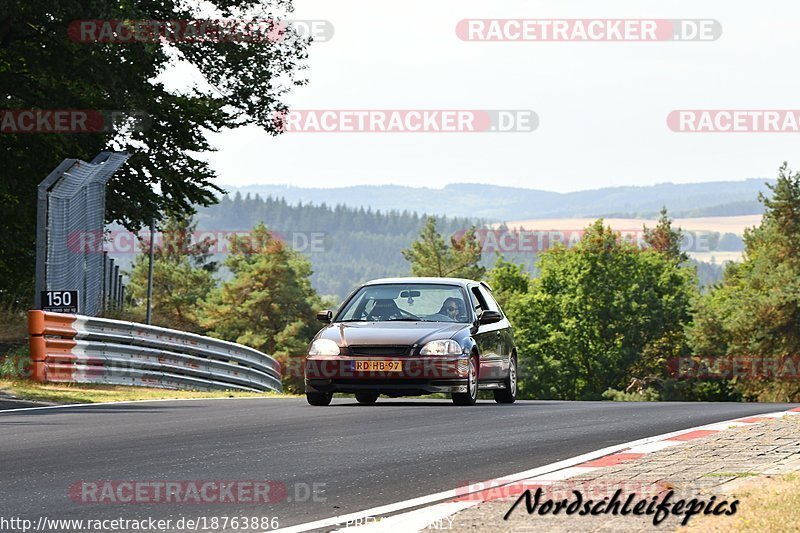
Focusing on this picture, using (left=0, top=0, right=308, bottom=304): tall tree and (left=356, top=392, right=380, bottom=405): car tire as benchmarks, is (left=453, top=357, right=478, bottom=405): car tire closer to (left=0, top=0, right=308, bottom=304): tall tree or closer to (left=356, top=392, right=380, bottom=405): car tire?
(left=356, top=392, right=380, bottom=405): car tire

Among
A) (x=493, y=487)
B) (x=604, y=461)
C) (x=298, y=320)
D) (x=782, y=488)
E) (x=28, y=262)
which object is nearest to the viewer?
(x=782, y=488)

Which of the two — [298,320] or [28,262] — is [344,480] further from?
[298,320]

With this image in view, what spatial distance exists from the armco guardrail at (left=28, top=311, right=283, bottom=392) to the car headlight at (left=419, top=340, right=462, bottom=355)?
20.0 feet

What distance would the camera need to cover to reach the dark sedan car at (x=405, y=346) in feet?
48.4

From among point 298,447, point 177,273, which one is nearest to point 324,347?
point 298,447

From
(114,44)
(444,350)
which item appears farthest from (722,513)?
(114,44)

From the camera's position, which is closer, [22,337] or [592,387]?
[22,337]

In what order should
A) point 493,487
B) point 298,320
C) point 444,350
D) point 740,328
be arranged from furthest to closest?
point 298,320
point 740,328
point 444,350
point 493,487

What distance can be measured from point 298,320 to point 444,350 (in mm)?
82032

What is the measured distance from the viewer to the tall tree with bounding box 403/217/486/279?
13162cm

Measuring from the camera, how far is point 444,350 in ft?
48.8

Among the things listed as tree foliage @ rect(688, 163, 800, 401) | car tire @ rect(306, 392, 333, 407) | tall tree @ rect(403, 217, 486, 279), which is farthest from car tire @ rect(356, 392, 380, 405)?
tall tree @ rect(403, 217, 486, 279)

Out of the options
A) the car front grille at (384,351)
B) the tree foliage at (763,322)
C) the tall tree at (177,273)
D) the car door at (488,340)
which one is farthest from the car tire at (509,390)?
the tall tree at (177,273)

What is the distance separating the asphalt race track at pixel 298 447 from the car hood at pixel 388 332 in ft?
2.66
